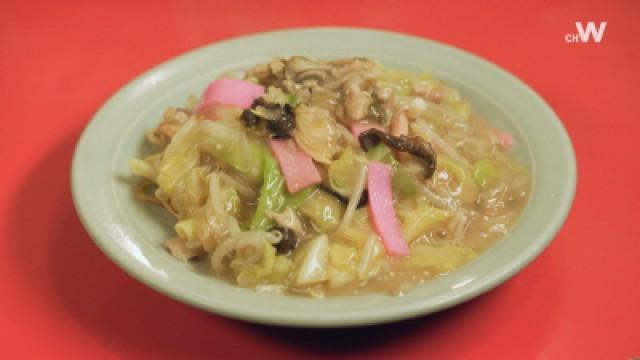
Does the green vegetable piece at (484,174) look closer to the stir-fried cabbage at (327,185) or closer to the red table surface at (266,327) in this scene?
the stir-fried cabbage at (327,185)

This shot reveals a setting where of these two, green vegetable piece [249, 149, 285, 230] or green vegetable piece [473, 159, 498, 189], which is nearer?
green vegetable piece [249, 149, 285, 230]

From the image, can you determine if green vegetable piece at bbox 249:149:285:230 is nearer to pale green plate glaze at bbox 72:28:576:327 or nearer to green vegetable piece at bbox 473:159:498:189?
pale green plate glaze at bbox 72:28:576:327

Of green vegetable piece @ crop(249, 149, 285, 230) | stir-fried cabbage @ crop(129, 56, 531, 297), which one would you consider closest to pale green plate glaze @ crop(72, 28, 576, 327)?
stir-fried cabbage @ crop(129, 56, 531, 297)

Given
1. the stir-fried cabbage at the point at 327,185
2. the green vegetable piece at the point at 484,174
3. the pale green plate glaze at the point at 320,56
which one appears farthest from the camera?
the green vegetable piece at the point at 484,174

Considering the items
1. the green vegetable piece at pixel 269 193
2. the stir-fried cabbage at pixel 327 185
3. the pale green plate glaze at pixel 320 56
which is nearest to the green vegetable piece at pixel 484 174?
the stir-fried cabbage at pixel 327 185

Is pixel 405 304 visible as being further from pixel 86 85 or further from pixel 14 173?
pixel 86 85

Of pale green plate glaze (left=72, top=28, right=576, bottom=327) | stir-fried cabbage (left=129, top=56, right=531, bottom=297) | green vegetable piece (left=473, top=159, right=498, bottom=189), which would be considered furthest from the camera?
green vegetable piece (left=473, top=159, right=498, bottom=189)

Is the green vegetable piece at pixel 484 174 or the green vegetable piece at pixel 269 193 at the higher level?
the green vegetable piece at pixel 484 174

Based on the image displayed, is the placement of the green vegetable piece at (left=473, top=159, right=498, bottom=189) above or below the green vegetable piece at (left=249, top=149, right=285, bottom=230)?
above
